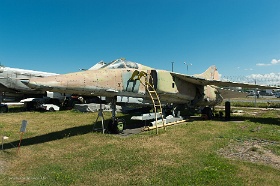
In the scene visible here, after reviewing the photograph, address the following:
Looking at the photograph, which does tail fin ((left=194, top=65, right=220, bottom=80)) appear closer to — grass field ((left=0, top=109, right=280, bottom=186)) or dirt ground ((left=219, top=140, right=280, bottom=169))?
grass field ((left=0, top=109, right=280, bottom=186))

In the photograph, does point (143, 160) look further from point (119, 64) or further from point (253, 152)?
point (119, 64)

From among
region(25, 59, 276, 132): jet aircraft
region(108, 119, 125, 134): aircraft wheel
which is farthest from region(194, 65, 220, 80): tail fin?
region(108, 119, 125, 134): aircraft wheel

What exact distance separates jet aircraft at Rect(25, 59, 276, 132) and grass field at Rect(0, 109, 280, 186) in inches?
76.4

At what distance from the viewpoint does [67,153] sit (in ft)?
22.7

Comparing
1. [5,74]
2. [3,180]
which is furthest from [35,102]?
[3,180]

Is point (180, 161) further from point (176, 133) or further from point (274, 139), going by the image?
point (274, 139)

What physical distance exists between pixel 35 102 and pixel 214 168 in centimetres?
1957

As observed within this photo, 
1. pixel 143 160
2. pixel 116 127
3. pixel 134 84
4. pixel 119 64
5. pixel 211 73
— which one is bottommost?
pixel 143 160

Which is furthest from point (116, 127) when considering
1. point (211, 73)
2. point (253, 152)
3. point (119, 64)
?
point (211, 73)

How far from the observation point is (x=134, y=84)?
10.1 meters

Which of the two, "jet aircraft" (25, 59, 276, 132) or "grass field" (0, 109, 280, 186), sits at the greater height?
"jet aircraft" (25, 59, 276, 132)

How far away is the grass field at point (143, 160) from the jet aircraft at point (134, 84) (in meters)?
1.94

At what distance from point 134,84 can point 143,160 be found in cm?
460

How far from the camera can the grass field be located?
4.86 m
